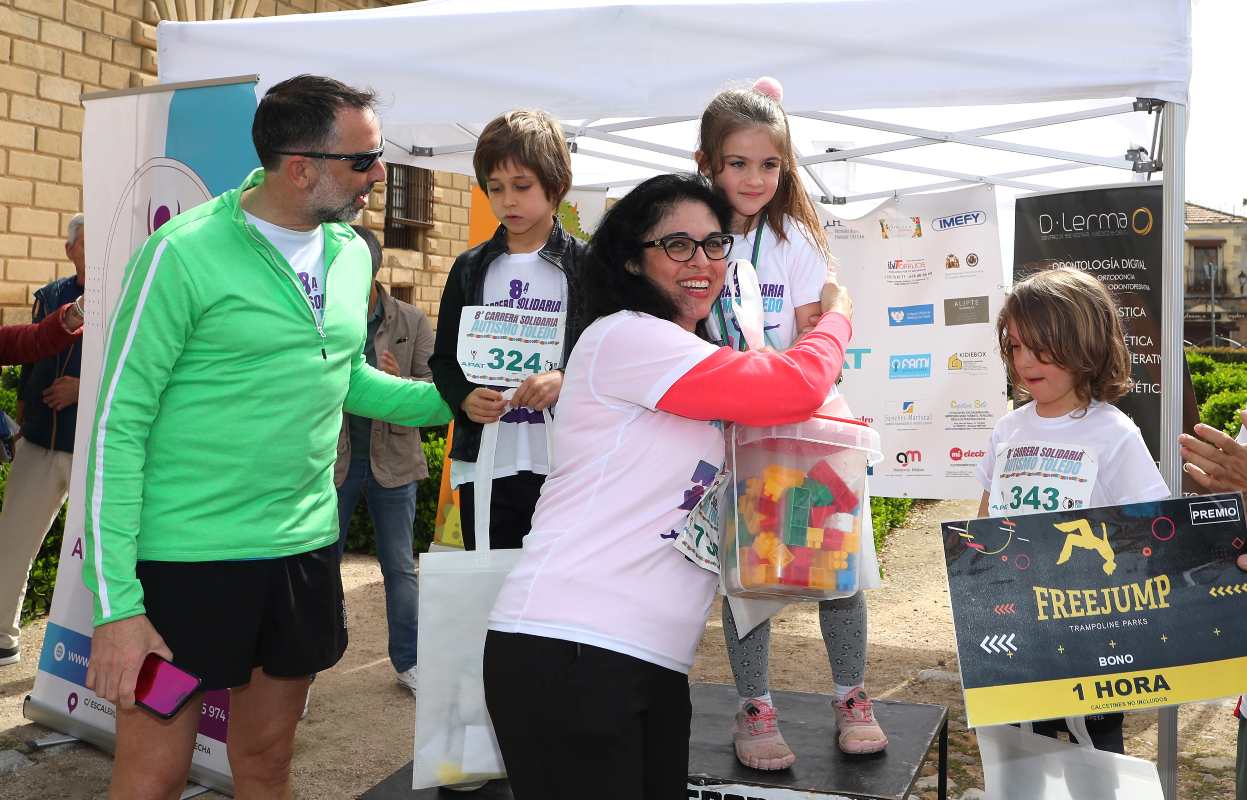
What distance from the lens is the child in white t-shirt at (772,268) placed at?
2.52 meters

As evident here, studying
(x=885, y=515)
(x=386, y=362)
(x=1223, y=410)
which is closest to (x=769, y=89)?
(x=386, y=362)

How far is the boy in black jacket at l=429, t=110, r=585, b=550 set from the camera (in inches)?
110

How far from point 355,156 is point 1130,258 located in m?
4.17

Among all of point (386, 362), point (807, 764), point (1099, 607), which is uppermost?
point (386, 362)

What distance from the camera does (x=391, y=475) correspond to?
4.62 meters

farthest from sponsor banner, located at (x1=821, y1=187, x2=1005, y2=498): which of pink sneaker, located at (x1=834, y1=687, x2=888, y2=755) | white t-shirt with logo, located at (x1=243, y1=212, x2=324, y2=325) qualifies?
white t-shirt with logo, located at (x1=243, y1=212, x2=324, y2=325)

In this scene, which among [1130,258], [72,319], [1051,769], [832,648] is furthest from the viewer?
[1130,258]

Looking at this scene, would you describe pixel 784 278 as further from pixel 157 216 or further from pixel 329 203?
pixel 157 216

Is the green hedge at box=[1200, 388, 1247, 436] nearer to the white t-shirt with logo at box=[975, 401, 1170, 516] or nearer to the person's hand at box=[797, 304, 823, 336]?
the white t-shirt with logo at box=[975, 401, 1170, 516]

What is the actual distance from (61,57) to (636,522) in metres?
9.60

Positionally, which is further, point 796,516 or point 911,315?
point 911,315

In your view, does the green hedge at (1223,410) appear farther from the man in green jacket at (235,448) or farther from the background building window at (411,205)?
the man in green jacket at (235,448)

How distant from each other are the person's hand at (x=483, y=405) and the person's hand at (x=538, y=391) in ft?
0.27

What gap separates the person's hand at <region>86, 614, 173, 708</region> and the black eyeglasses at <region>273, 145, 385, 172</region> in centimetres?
92
